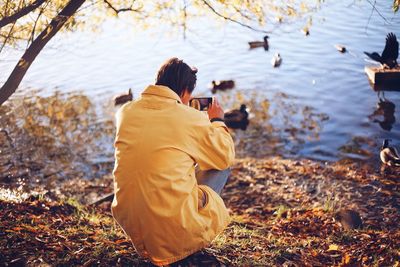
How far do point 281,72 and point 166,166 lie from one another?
12.3m

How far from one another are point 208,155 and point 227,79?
11.3m

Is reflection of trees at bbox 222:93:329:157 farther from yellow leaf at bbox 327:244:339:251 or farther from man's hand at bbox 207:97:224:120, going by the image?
man's hand at bbox 207:97:224:120

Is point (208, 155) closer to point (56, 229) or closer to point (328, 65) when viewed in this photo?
point (56, 229)

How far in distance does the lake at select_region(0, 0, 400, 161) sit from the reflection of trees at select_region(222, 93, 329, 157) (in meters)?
0.03

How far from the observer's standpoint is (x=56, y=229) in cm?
444

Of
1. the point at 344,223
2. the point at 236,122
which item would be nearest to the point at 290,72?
the point at 236,122

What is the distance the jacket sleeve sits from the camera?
9.26ft

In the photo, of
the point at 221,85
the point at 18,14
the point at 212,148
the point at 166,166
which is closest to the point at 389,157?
the point at 212,148

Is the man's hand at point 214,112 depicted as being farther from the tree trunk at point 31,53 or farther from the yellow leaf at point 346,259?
the tree trunk at point 31,53

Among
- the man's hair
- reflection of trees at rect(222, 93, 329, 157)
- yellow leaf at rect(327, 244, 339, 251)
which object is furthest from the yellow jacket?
reflection of trees at rect(222, 93, 329, 157)

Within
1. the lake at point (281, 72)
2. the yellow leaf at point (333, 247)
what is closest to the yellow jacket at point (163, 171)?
the yellow leaf at point (333, 247)

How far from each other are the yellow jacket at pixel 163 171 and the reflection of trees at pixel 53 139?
5.99 metres

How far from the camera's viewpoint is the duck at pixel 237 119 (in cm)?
1054

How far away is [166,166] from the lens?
268cm
